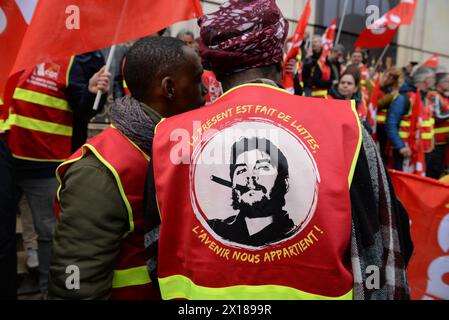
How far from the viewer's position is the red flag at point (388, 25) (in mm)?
6504

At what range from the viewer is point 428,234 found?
103 inches

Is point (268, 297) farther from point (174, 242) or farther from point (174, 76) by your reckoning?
point (174, 76)

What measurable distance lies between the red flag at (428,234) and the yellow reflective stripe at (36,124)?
237 centimetres

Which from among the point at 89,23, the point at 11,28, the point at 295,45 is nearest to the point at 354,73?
the point at 295,45

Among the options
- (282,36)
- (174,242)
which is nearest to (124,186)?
(174,242)

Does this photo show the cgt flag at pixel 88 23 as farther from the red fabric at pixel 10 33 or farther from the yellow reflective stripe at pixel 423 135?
Result: the yellow reflective stripe at pixel 423 135

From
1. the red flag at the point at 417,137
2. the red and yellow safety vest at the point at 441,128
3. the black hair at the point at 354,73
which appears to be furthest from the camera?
the red and yellow safety vest at the point at 441,128

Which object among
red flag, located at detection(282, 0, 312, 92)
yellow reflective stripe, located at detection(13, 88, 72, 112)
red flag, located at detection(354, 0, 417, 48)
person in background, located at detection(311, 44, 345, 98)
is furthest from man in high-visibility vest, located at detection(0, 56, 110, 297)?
person in background, located at detection(311, 44, 345, 98)

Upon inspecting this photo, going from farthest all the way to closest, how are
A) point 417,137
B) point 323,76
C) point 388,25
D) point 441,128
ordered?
point 323,76 < point 441,128 < point 388,25 < point 417,137

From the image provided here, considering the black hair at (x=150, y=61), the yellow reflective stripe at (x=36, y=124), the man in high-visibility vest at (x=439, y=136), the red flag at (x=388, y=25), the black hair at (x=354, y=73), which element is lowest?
the man in high-visibility vest at (x=439, y=136)

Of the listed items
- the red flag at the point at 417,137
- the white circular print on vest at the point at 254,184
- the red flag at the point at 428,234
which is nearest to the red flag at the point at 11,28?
the white circular print on vest at the point at 254,184

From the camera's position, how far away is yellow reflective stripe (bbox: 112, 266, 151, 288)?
1.68 m

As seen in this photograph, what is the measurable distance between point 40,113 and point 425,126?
5.07m

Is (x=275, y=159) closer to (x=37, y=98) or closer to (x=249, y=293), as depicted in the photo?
(x=249, y=293)
